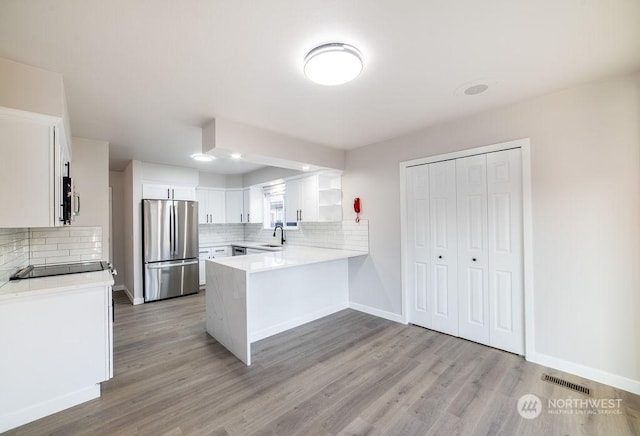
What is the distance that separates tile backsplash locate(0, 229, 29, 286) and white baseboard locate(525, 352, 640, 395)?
4.58m

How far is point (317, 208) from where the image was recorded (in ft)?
14.1

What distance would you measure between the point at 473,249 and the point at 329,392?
82.4 inches

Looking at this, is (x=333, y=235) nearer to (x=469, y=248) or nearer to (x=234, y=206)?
(x=469, y=248)

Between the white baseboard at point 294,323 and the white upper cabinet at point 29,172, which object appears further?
the white baseboard at point 294,323

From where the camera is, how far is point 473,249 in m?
3.01

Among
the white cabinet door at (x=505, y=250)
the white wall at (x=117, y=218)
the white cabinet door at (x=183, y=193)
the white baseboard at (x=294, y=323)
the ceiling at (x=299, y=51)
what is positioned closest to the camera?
the ceiling at (x=299, y=51)

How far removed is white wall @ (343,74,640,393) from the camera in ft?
7.09

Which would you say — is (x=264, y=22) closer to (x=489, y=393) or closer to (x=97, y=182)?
(x=489, y=393)

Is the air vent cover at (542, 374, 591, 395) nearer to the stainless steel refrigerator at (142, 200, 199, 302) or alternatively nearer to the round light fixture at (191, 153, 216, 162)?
the round light fixture at (191, 153, 216, 162)

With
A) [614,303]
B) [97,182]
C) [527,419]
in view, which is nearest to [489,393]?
[527,419]

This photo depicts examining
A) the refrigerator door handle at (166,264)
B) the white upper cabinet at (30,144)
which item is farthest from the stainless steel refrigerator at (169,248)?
the white upper cabinet at (30,144)

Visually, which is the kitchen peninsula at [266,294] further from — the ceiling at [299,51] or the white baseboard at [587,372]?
the white baseboard at [587,372]

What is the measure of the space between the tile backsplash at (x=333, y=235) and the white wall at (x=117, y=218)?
3198 millimetres

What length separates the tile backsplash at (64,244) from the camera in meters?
3.13
